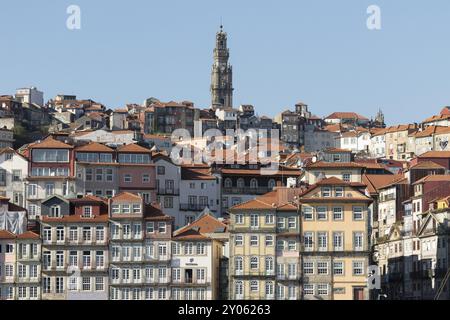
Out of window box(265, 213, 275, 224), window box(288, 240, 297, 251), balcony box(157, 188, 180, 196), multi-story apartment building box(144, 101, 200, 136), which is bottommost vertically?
window box(288, 240, 297, 251)

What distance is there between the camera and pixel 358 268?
98000 millimetres

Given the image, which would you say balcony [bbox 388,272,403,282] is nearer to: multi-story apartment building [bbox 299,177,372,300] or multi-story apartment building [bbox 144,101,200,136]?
multi-story apartment building [bbox 299,177,372,300]

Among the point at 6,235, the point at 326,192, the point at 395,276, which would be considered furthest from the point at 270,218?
the point at 6,235

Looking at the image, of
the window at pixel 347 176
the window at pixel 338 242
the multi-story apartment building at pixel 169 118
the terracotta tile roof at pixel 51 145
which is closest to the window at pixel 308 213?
the window at pixel 338 242

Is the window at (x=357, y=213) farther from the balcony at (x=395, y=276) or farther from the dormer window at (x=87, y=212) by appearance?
the dormer window at (x=87, y=212)

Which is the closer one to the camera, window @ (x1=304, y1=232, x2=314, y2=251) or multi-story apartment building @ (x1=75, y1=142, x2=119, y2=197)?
window @ (x1=304, y1=232, x2=314, y2=251)

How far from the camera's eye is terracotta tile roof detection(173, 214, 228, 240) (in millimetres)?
100312

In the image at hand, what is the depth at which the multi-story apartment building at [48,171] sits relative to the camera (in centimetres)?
11500

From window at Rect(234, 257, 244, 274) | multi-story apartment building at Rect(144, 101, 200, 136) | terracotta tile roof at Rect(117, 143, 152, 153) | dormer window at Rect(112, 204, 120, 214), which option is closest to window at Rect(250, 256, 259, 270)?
window at Rect(234, 257, 244, 274)

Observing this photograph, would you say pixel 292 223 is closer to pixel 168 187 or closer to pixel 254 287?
pixel 254 287

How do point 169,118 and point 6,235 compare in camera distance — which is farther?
point 169,118

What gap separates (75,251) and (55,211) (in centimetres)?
344

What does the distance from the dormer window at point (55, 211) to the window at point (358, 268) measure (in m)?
17.1
